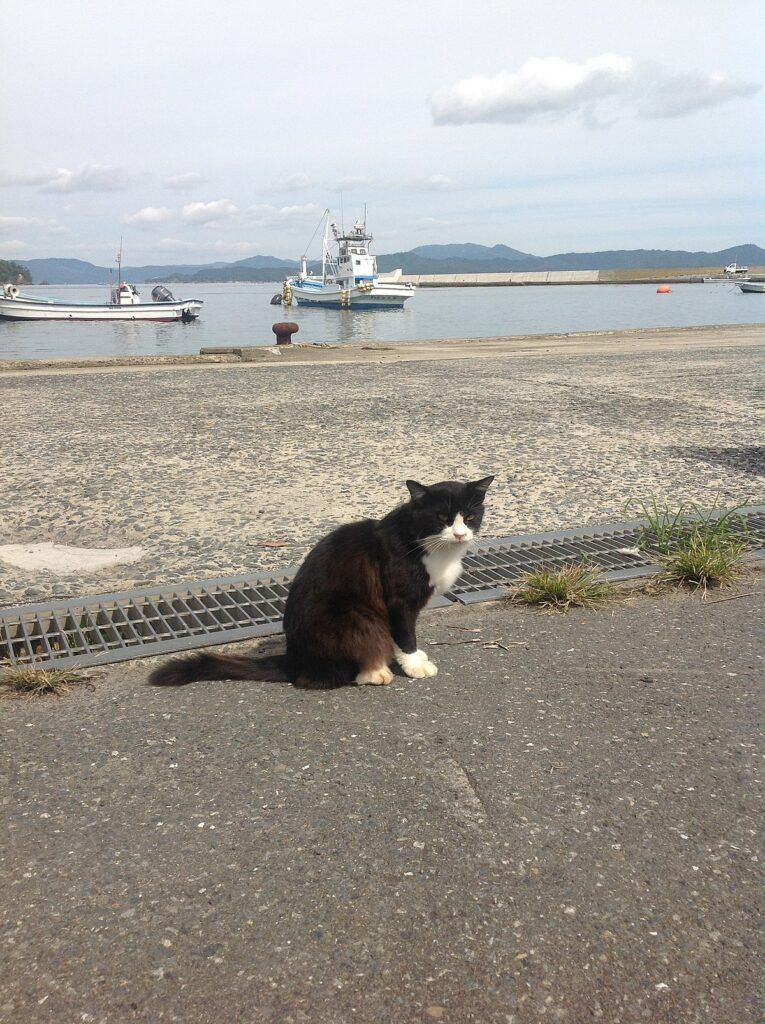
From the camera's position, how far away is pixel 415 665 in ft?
9.39

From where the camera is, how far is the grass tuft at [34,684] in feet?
9.04

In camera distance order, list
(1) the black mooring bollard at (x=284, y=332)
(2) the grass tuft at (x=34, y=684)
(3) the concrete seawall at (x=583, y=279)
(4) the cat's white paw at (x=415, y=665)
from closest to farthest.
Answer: (2) the grass tuft at (x=34, y=684)
(4) the cat's white paw at (x=415, y=665)
(1) the black mooring bollard at (x=284, y=332)
(3) the concrete seawall at (x=583, y=279)

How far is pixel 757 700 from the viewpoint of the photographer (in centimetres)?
264

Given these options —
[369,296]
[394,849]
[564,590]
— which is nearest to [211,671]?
[394,849]

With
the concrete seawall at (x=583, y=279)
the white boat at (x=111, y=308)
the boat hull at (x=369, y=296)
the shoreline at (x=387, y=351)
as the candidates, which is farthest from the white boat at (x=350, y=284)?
the concrete seawall at (x=583, y=279)

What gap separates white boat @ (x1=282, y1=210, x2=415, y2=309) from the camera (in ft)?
206

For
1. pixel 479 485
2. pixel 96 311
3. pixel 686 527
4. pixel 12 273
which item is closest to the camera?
pixel 479 485

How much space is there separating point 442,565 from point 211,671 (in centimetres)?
91

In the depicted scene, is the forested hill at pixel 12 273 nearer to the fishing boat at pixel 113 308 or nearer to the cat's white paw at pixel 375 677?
the fishing boat at pixel 113 308

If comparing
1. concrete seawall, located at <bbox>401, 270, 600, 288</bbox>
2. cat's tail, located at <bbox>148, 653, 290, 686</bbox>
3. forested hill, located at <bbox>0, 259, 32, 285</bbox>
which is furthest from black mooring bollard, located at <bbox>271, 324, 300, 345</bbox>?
concrete seawall, located at <bbox>401, 270, 600, 288</bbox>

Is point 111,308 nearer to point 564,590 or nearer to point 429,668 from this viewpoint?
point 564,590

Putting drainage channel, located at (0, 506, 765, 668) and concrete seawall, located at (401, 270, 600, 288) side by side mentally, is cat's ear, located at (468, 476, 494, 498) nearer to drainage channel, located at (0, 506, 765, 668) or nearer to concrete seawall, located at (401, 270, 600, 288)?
drainage channel, located at (0, 506, 765, 668)

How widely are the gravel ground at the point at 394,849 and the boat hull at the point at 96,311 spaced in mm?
50405

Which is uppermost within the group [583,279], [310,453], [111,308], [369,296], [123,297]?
[583,279]
